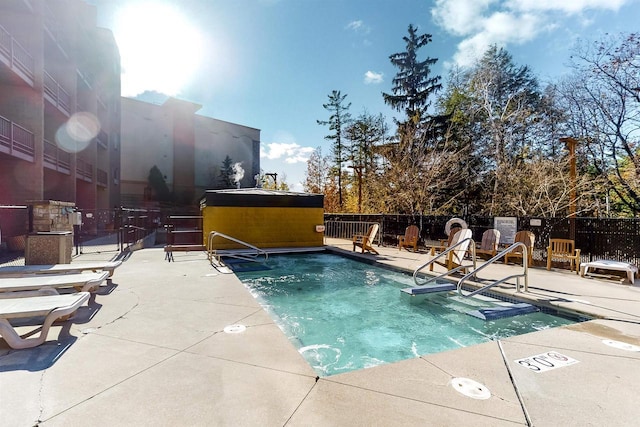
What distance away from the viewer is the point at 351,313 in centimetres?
513

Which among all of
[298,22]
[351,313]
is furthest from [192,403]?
[298,22]

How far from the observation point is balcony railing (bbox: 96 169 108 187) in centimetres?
2073

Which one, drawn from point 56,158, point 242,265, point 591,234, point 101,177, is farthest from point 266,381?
point 101,177

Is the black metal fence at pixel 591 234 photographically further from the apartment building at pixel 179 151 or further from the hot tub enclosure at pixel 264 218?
the apartment building at pixel 179 151

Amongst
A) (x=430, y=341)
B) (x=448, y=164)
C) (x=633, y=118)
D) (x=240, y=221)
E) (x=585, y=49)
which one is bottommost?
(x=430, y=341)

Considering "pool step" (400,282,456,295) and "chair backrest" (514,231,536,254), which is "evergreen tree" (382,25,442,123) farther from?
"pool step" (400,282,456,295)

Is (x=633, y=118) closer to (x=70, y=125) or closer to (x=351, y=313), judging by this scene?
(x=351, y=313)

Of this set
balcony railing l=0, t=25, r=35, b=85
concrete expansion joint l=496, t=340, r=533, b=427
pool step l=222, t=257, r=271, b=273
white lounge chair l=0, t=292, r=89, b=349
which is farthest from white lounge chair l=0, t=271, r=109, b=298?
balcony railing l=0, t=25, r=35, b=85

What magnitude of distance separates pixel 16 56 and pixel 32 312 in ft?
46.3

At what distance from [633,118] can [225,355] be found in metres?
17.0

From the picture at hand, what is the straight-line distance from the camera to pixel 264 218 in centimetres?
1129

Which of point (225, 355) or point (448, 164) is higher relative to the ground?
point (448, 164)

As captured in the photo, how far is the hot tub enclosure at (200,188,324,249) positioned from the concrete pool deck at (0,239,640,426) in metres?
7.12

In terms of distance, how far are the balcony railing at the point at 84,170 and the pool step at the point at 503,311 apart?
813 inches
